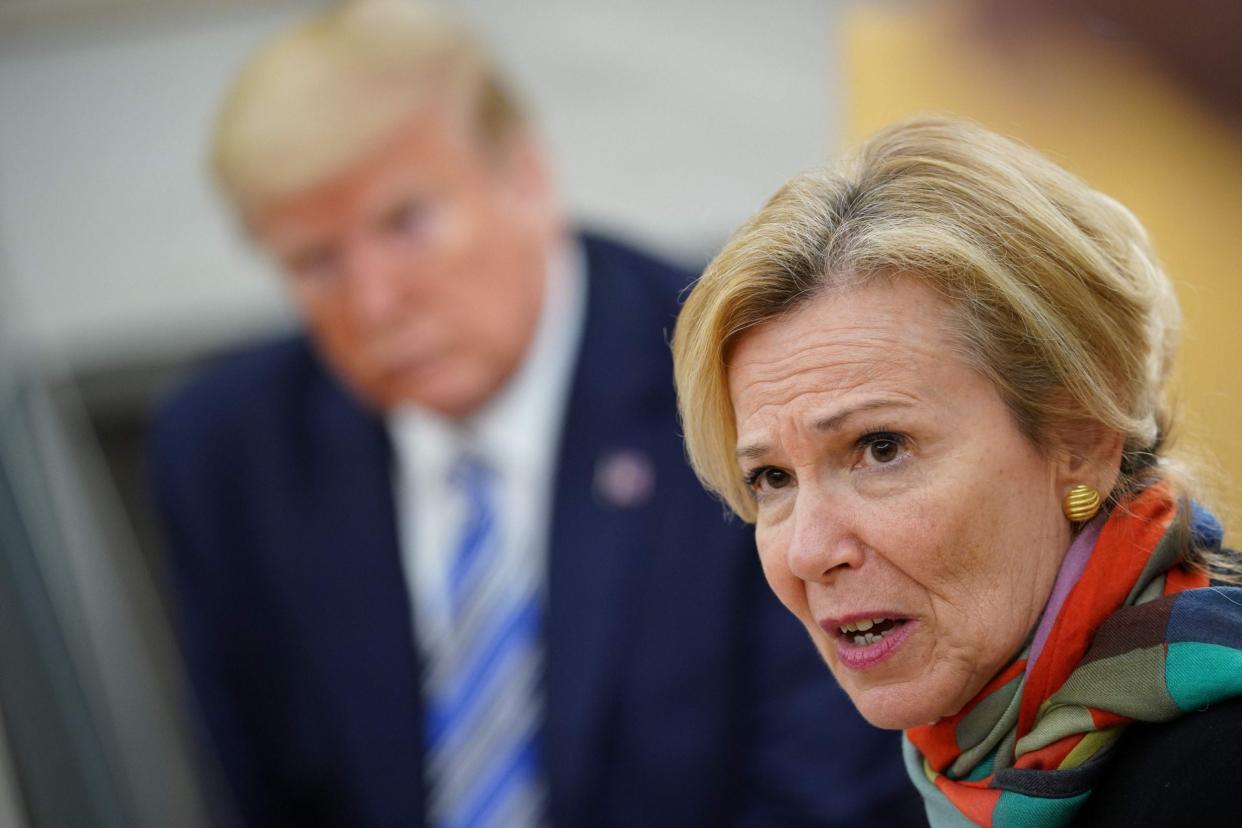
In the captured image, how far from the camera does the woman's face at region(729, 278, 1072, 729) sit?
3.40 ft

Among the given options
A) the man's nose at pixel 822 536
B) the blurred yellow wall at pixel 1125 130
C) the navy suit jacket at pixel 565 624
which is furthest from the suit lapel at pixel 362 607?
the man's nose at pixel 822 536

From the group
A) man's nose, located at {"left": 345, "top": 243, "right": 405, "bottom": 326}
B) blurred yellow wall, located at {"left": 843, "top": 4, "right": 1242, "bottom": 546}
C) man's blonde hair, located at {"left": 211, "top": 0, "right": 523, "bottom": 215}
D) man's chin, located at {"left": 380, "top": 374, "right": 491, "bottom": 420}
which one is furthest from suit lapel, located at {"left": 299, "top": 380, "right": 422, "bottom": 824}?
blurred yellow wall, located at {"left": 843, "top": 4, "right": 1242, "bottom": 546}

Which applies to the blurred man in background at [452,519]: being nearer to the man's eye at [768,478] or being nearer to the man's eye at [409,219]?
the man's eye at [409,219]

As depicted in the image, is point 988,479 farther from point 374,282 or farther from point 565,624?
point 374,282

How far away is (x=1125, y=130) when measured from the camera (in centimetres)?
209

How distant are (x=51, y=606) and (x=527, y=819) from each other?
2.74ft

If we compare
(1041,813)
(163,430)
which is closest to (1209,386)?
(1041,813)

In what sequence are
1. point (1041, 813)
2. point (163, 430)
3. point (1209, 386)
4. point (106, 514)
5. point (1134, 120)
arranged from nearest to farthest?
point (1041, 813) < point (1209, 386) < point (1134, 120) < point (163, 430) < point (106, 514)

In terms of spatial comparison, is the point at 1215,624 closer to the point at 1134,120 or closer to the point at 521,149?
the point at 1134,120

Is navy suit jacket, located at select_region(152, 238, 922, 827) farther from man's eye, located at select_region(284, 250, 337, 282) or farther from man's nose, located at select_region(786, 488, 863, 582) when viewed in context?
man's nose, located at select_region(786, 488, 863, 582)

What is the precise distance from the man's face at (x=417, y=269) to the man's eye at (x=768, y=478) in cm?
169

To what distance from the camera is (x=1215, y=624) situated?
1036mm

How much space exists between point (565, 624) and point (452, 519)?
34cm

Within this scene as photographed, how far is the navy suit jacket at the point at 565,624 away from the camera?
2.32m
